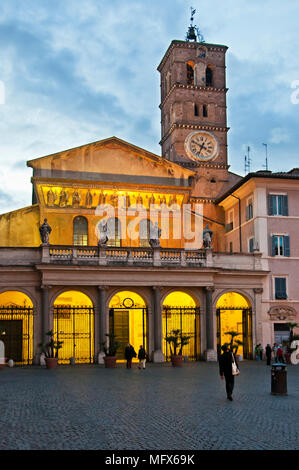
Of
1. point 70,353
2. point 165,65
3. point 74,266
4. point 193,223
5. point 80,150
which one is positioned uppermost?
point 165,65

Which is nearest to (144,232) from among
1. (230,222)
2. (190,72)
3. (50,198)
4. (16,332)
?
(50,198)

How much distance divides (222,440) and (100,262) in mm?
25424

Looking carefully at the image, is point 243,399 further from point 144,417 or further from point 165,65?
point 165,65

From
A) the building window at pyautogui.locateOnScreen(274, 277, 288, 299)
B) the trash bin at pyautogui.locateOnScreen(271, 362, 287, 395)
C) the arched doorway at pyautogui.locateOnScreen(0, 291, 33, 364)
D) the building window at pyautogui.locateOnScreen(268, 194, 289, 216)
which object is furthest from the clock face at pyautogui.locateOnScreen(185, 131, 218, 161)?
the trash bin at pyautogui.locateOnScreen(271, 362, 287, 395)

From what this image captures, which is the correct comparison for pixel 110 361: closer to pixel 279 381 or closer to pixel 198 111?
pixel 279 381

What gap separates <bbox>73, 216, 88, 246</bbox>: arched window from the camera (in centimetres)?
4166

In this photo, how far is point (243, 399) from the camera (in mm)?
17531

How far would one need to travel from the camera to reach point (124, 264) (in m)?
36.5

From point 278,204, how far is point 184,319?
10131 millimetres

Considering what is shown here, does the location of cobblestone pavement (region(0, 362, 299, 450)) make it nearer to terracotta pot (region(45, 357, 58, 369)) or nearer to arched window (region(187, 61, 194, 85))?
terracotta pot (region(45, 357, 58, 369))

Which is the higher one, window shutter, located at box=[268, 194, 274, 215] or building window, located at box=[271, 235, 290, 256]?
window shutter, located at box=[268, 194, 274, 215]

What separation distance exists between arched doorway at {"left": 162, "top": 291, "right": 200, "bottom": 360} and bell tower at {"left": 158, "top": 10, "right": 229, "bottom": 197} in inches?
580

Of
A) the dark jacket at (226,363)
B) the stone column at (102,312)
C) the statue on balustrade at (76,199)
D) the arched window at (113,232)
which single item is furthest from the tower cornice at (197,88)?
the dark jacket at (226,363)
